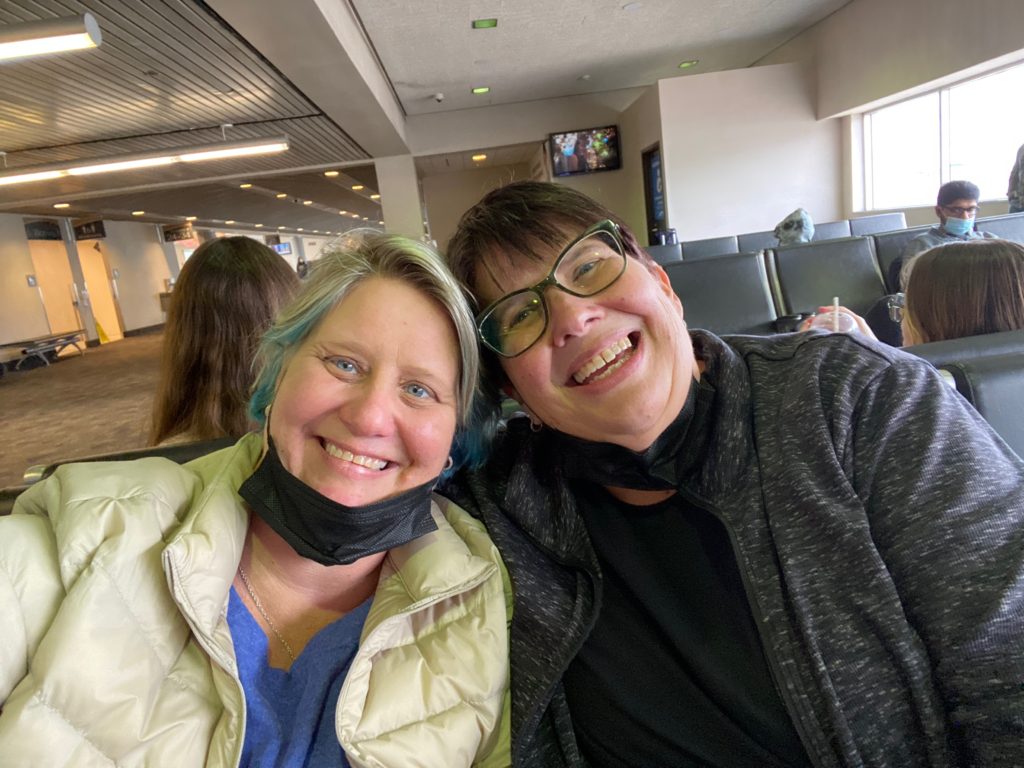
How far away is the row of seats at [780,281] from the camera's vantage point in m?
3.59

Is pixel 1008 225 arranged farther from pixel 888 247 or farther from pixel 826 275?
pixel 826 275

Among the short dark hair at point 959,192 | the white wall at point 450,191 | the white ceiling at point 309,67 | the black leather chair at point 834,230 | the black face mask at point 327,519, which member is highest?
the white ceiling at point 309,67

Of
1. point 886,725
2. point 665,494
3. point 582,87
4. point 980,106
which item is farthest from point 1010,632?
point 582,87

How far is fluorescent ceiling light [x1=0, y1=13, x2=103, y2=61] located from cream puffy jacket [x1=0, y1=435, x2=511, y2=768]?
4134 millimetres

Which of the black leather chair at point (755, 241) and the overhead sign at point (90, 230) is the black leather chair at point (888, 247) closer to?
the black leather chair at point (755, 241)

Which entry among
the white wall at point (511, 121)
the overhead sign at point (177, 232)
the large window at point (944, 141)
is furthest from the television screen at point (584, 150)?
the overhead sign at point (177, 232)

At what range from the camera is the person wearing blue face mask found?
3.65m

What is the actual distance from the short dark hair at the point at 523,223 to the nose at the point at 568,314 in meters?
0.09

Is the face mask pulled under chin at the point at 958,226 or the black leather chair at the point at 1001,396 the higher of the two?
the face mask pulled under chin at the point at 958,226

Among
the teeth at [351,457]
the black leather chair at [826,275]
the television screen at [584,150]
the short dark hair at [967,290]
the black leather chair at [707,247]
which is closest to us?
the teeth at [351,457]

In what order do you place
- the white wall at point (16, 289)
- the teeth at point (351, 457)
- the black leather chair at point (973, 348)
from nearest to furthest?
the teeth at point (351, 457)
the black leather chair at point (973, 348)
the white wall at point (16, 289)

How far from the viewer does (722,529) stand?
97cm

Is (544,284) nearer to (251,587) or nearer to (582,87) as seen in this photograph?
(251,587)

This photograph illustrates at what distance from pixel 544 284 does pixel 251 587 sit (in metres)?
0.71
